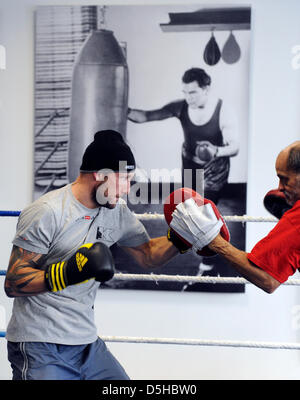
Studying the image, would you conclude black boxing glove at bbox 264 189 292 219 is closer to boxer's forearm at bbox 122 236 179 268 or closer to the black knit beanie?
boxer's forearm at bbox 122 236 179 268

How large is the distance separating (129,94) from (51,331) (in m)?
1.63

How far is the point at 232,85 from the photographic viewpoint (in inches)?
107

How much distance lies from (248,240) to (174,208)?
3.90ft

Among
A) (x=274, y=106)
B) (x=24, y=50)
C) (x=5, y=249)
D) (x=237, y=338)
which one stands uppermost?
(x=24, y=50)

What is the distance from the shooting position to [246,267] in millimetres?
1462

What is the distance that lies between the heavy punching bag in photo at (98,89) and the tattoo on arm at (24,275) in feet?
4.68

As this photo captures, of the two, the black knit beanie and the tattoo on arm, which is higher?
the black knit beanie

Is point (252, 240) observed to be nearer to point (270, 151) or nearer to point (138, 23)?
point (270, 151)

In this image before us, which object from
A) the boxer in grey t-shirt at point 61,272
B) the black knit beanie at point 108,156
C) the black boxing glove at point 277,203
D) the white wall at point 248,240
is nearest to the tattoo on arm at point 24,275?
the boxer in grey t-shirt at point 61,272

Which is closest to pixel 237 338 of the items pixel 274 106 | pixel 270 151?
pixel 270 151

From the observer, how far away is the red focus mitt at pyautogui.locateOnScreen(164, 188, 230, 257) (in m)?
1.60

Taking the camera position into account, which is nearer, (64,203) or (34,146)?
(64,203)

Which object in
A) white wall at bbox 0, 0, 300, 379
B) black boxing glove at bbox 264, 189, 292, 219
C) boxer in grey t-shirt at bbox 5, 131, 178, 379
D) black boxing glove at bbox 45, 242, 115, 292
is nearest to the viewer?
black boxing glove at bbox 45, 242, 115, 292

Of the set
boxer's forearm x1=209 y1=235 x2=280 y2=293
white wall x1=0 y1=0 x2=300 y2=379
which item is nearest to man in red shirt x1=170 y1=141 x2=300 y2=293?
boxer's forearm x1=209 y1=235 x2=280 y2=293
